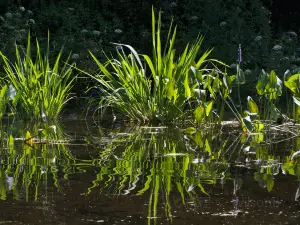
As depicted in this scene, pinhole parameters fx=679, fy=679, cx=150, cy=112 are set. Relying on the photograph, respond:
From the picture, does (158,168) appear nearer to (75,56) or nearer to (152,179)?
(152,179)

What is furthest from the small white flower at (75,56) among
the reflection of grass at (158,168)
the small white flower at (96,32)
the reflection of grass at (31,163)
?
the reflection of grass at (158,168)

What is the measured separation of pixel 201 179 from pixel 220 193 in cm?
26

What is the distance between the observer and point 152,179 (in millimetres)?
2664

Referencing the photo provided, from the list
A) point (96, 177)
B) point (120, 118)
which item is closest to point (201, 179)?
point (96, 177)

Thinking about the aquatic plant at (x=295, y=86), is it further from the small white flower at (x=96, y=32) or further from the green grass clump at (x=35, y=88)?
the small white flower at (x=96, y=32)

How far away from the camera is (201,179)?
2668mm

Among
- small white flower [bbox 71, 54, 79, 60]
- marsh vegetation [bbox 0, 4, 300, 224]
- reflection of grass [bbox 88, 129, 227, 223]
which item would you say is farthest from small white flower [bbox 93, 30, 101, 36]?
reflection of grass [bbox 88, 129, 227, 223]

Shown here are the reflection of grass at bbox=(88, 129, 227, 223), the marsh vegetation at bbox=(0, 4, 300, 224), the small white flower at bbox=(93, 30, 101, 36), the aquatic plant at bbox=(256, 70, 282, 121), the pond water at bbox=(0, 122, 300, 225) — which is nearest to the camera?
the pond water at bbox=(0, 122, 300, 225)

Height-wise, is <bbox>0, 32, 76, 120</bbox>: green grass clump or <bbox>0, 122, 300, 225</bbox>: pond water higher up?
<bbox>0, 32, 76, 120</bbox>: green grass clump

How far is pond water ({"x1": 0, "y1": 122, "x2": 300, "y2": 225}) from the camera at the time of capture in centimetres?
213

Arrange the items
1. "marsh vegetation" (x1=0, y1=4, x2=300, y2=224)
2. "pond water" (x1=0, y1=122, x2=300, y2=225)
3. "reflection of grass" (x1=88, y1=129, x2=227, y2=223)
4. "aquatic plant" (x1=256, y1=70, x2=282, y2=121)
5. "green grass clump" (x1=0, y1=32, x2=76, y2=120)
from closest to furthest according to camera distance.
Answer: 1. "pond water" (x1=0, y1=122, x2=300, y2=225)
2. "marsh vegetation" (x1=0, y1=4, x2=300, y2=224)
3. "reflection of grass" (x1=88, y1=129, x2=227, y2=223)
4. "aquatic plant" (x1=256, y1=70, x2=282, y2=121)
5. "green grass clump" (x1=0, y1=32, x2=76, y2=120)

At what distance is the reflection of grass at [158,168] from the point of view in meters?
2.47

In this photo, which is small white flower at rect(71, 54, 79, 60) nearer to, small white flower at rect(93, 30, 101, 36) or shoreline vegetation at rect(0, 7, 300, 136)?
small white flower at rect(93, 30, 101, 36)

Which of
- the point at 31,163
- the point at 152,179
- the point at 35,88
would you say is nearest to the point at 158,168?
the point at 152,179
